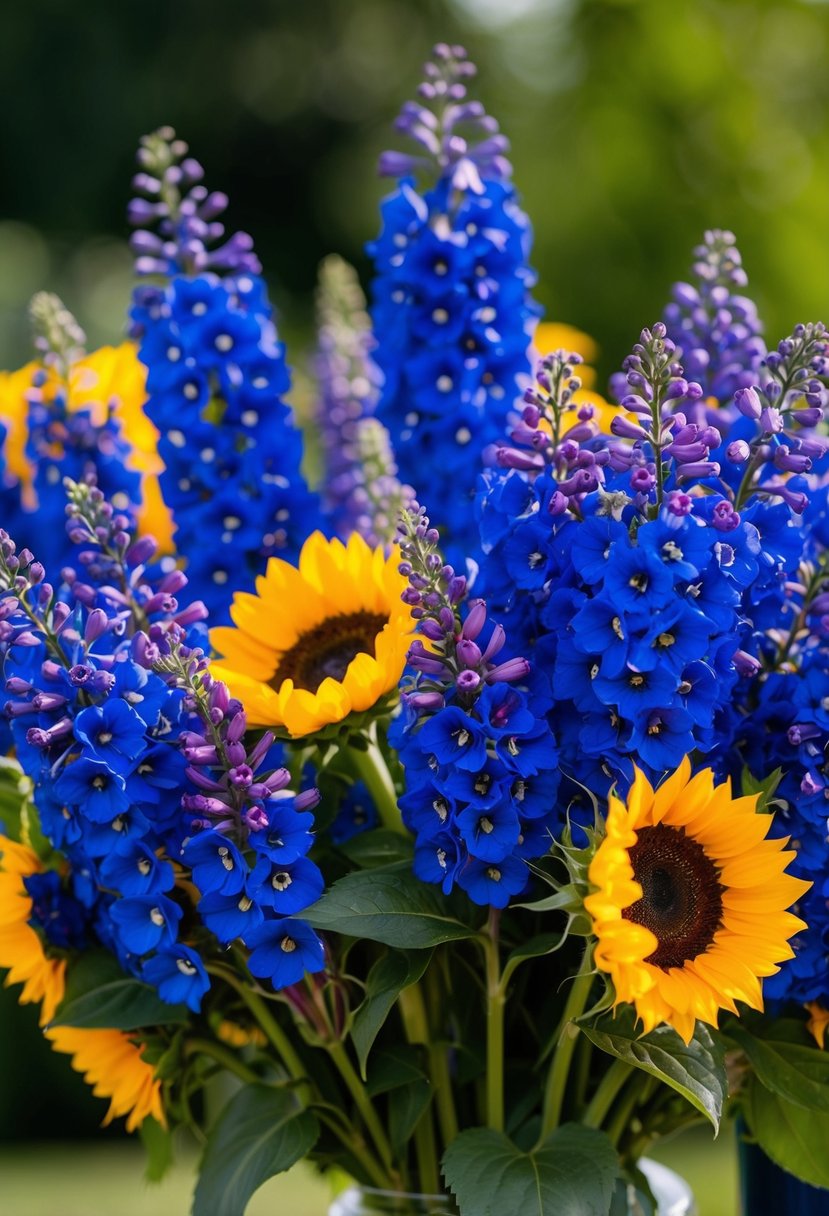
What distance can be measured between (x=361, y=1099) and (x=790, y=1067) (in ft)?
0.87

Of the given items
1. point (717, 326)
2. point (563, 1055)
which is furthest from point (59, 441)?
point (563, 1055)

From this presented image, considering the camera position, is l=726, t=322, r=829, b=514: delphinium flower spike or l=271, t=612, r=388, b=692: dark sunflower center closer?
l=726, t=322, r=829, b=514: delphinium flower spike

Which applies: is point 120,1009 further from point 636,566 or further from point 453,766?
point 636,566

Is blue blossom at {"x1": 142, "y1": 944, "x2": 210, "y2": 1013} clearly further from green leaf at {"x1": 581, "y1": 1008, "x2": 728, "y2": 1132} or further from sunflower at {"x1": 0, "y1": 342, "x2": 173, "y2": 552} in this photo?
sunflower at {"x1": 0, "y1": 342, "x2": 173, "y2": 552}

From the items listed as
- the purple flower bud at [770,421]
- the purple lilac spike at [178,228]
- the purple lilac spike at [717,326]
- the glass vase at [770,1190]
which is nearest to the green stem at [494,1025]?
the glass vase at [770,1190]

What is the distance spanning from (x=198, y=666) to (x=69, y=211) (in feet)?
15.3

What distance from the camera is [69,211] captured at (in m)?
5.12

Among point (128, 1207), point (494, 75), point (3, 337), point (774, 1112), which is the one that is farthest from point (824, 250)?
point (774, 1112)

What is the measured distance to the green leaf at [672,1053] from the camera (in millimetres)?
771

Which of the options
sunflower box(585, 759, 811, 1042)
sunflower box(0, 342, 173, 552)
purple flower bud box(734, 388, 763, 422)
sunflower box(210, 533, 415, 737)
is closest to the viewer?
sunflower box(585, 759, 811, 1042)

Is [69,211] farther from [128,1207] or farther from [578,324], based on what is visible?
[128,1207]

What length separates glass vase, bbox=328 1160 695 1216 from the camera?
0.91 meters

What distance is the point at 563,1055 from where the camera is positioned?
2.82 feet

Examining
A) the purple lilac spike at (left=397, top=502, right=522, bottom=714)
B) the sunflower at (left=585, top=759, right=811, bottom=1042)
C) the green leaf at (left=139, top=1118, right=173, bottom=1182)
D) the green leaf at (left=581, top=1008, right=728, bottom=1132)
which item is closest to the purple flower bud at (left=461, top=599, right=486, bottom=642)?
the purple lilac spike at (left=397, top=502, right=522, bottom=714)
